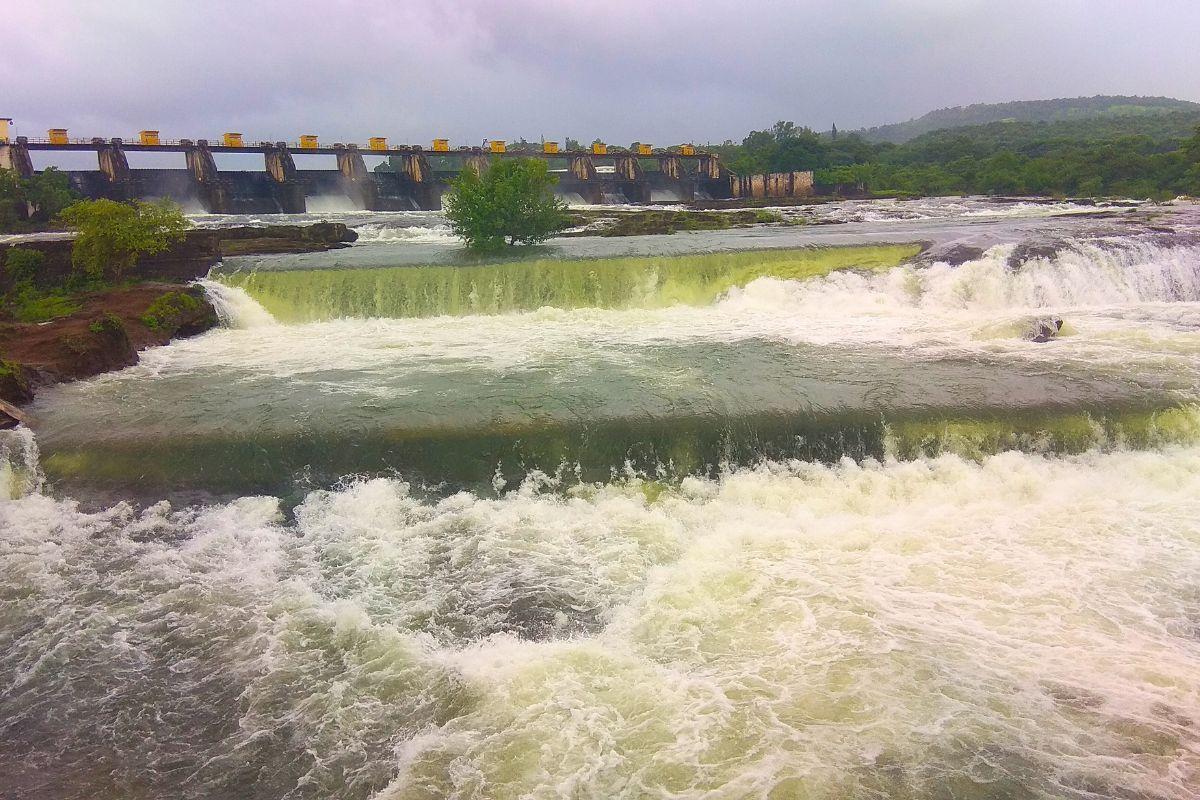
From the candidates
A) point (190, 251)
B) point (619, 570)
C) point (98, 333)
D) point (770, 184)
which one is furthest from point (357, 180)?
point (619, 570)

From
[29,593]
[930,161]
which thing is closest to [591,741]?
[29,593]

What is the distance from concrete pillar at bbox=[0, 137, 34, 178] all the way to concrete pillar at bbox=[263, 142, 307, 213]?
1184 cm

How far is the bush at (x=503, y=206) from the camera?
22.6 m

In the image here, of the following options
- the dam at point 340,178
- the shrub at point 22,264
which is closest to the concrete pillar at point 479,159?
the dam at point 340,178

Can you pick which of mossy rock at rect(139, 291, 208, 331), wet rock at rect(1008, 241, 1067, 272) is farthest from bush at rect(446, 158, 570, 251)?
wet rock at rect(1008, 241, 1067, 272)

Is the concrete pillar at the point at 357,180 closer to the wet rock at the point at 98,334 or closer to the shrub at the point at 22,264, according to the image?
the shrub at the point at 22,264

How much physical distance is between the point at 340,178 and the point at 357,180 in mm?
1067

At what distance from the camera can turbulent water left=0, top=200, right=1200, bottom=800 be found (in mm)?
4824

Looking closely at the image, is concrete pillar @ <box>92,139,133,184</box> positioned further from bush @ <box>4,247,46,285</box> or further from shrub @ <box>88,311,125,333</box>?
shrub @ <box>88,311,125,333</box>

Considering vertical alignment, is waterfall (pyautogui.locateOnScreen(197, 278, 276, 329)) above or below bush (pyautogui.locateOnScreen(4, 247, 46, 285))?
below

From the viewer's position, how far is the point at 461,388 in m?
10.7

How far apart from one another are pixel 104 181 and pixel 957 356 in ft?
150

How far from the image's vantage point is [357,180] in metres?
50.2

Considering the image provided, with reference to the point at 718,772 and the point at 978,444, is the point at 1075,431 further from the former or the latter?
the point at 718,772
